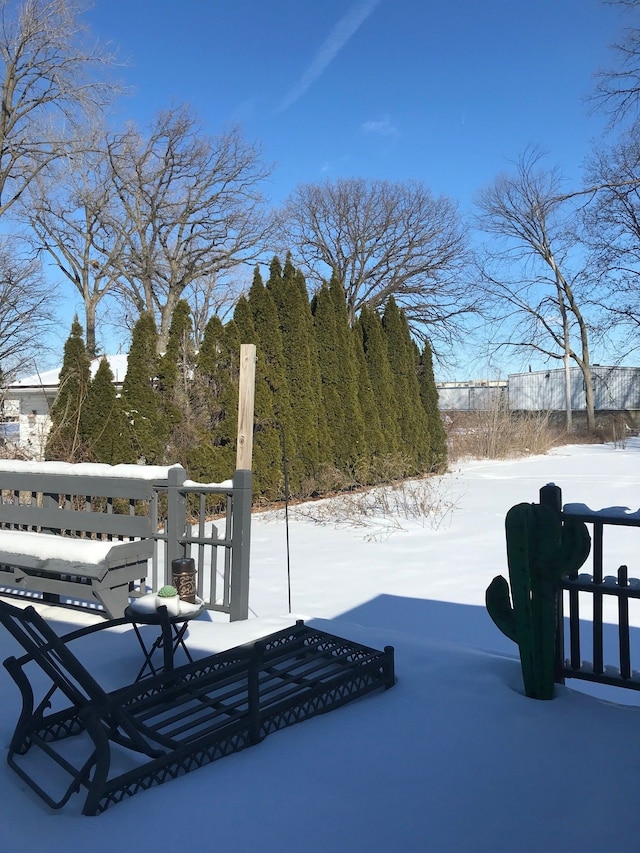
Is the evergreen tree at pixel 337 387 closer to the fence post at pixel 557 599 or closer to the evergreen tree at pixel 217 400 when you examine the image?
the evergreen tree at pixel 217 400

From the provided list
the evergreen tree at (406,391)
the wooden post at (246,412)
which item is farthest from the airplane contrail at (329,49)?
the wooden post at (246,412)

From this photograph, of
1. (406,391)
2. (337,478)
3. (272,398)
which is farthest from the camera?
(406,391)

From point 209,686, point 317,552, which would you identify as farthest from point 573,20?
point 209,686

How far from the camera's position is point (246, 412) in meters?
4.91

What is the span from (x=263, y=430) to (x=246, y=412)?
587 centimetres

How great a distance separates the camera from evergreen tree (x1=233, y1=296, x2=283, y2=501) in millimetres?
10555

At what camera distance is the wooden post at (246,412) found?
15.8ft

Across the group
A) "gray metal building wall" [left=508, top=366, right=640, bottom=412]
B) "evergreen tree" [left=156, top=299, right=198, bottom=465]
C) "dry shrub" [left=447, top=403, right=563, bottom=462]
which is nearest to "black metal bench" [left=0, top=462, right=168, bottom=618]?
"evergreen tree" [left=156, top=299, right=198, bottom=465]

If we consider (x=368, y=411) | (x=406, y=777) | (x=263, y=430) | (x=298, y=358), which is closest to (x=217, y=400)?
(x=263, y=430)

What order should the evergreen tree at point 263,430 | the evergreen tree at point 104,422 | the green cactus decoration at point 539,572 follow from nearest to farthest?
1. the green cactus decoration at point 539,572
2. the evergreen tree at point 104,422
3. the evergreen tree at point 263,430

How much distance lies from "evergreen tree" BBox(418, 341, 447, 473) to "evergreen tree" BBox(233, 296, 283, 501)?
6.46m

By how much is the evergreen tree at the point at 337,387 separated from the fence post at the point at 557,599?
30.1ft

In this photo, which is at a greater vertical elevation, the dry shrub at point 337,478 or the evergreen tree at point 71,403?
the evergreen tree at point 71,403

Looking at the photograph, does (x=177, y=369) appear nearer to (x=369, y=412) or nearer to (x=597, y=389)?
(x=369, y=412)
